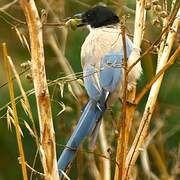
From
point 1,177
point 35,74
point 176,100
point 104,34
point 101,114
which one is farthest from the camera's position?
point 1,177

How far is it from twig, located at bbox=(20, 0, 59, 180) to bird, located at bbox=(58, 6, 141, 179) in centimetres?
38

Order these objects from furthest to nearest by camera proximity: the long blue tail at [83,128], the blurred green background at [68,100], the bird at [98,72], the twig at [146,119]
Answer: the blurred green background at [68,100] < the bird at [98,72] < the long blue tail at [83,128] < the twig at [146,119]

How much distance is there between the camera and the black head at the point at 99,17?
3.58 meters

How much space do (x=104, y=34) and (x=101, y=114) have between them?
27.9 inches

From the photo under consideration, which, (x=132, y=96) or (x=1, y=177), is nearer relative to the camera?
(x=132, y=96)

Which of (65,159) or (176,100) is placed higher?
(65,159)

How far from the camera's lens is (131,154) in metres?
2.14

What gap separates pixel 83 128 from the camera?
2.60 meters

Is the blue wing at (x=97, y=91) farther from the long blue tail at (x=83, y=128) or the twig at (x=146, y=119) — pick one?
the twig at (x=146, y=119)

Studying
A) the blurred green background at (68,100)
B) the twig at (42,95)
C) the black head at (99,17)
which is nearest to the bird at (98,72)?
the black head at (99,17)

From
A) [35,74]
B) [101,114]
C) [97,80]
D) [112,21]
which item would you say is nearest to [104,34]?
[112,21]

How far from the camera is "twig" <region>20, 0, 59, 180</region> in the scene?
182 centimetres

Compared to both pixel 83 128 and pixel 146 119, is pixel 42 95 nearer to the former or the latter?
pixel 146 119

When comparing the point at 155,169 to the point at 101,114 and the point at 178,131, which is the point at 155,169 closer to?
the point at 178,131
